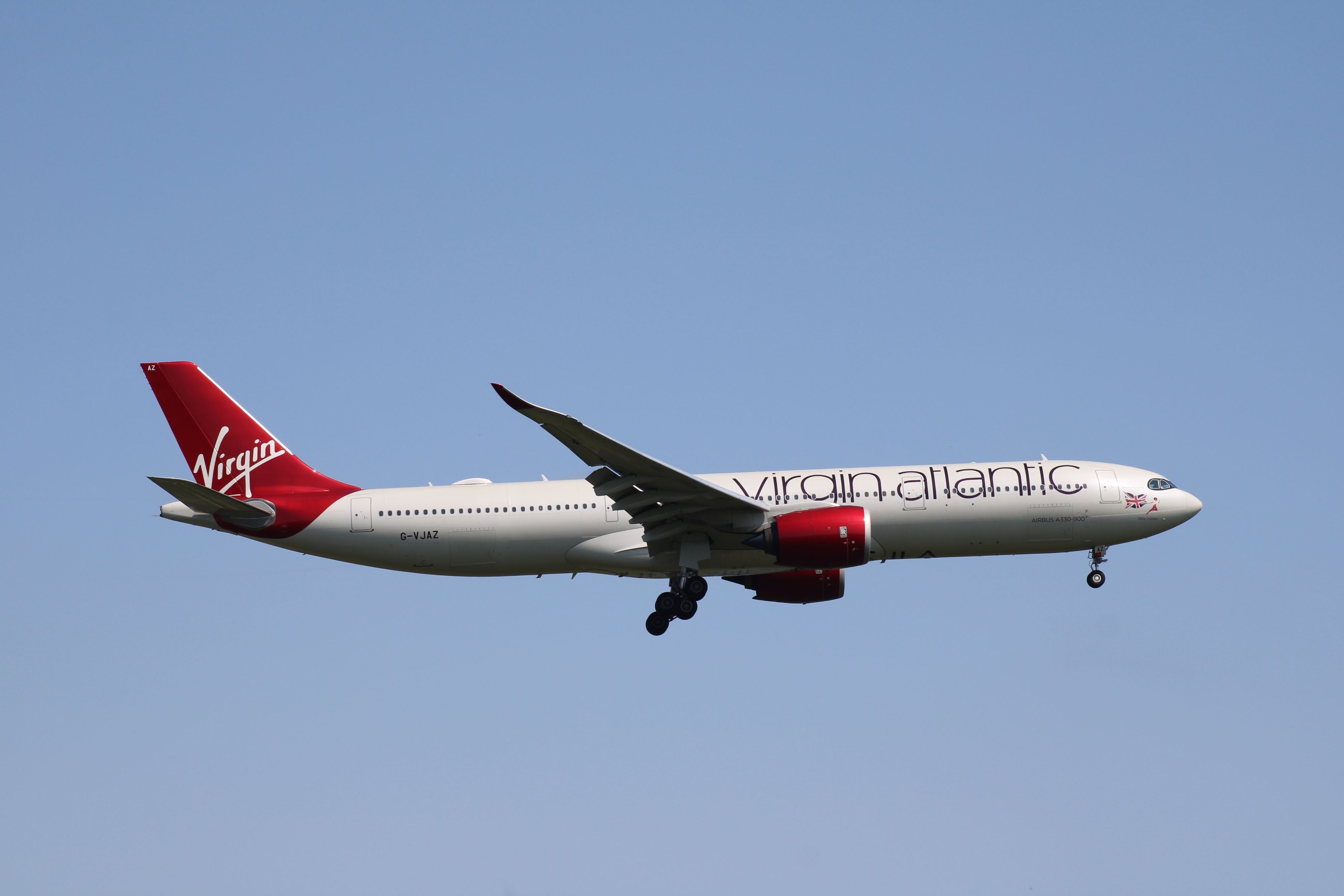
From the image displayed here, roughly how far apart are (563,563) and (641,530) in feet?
8.22

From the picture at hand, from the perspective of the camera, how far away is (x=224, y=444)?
44469mm

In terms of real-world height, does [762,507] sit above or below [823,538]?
above

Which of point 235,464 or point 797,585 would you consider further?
point 797,585

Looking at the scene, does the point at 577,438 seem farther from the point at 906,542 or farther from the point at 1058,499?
the point at 1058,499

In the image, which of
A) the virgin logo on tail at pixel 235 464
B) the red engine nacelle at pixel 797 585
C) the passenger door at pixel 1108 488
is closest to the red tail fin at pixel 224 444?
the virgin logo on tail at pixel 235 464

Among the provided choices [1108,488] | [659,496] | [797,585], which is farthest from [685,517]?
[1108,488]

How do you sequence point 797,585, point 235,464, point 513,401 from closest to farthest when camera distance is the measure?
point 513,401
point 235,464
point 797,585

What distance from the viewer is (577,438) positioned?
37812mm

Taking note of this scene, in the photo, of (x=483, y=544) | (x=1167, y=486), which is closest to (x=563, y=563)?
(x=483, y=544)

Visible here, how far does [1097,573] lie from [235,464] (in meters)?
26.4

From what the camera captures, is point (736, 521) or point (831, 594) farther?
point (831, 594)

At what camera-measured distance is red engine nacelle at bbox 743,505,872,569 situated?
39.6 metres

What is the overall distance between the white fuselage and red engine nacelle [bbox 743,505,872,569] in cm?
151

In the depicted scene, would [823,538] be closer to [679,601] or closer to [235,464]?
[679,601]
